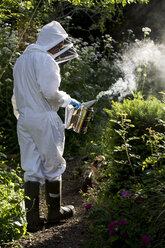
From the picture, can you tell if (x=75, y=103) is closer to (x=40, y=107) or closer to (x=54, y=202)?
(x=40, y=107)

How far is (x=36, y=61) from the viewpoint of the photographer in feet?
11.4

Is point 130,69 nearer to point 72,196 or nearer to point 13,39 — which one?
point 13,39

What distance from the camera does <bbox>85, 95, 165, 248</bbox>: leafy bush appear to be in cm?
254

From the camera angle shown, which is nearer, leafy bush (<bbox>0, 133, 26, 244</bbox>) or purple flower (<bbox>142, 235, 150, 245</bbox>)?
purple flower (<bbox>142, 235, 150, 245</bbox>)

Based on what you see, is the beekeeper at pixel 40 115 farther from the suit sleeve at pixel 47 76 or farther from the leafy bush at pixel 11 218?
the leafy bush at pixel 11 218

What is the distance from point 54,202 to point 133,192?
87 centimetres

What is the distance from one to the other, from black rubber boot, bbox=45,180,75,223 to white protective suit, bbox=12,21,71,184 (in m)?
0.07

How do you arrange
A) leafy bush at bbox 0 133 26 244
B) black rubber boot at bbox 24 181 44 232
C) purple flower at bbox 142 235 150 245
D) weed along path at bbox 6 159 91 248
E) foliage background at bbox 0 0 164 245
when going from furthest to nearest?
black rubber boot at bbox 24 181 44 232 < weed along path at bbox 6 159 91 248 < leafy bush at bbox 0 133 26 244 < foliage background at bbox 0 0 164 245 < purple flower at bbox 142 235 150 245

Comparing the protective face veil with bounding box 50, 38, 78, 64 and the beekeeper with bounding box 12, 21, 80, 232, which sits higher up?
the protective face veil with bounding box 50, 38, 78, 64

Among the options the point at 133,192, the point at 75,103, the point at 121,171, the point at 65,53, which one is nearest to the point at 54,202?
the point at 121,171

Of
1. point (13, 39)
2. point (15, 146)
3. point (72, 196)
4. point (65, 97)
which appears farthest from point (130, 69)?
point (65, 97)

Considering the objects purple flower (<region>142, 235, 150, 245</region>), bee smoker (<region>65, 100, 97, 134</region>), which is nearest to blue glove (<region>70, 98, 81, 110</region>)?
bee smoker (<region>65, 100, 97, 134</region>)

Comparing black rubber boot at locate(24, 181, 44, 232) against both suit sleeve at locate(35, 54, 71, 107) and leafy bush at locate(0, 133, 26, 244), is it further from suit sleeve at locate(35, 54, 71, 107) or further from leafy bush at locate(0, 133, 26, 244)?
suit sleeve at locate(35, 54, 71, 107)

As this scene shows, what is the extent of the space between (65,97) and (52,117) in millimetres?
225
